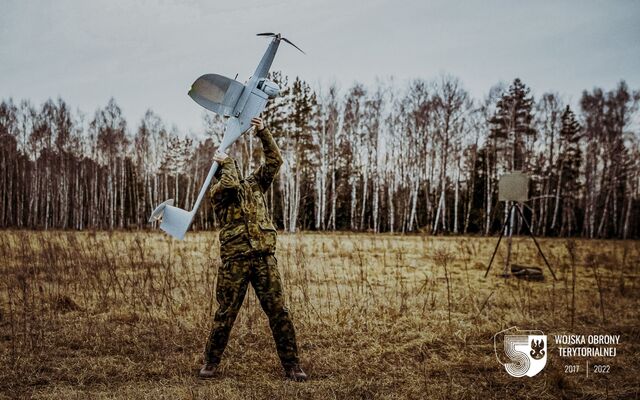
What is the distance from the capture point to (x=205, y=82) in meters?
3.44

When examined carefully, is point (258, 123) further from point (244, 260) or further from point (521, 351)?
point (521, 351)

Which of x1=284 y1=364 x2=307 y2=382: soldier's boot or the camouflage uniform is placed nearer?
the camouflage uniform

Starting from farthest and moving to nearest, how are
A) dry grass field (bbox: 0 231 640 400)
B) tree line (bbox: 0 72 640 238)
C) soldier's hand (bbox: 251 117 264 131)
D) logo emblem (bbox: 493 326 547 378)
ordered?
tree line (bbox: 0 72 640 238), logo emblem (bbox: 493 326 547 378), dry grass field (bbox: 0 231 640 400), soldier's hand (bbox: 251 117 264 131)

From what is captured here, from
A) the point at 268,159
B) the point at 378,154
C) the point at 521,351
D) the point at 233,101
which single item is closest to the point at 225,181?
the point at 268,159

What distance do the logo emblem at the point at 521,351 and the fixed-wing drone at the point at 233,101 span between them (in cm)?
334

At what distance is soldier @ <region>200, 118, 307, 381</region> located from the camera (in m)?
3.60

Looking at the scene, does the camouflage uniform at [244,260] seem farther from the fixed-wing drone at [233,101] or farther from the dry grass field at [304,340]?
the dry grass field at [304,340]

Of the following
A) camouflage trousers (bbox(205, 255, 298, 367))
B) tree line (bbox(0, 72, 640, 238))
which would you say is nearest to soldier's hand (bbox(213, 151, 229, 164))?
camouflage trousers (bbox(205, 255, 298, 367))

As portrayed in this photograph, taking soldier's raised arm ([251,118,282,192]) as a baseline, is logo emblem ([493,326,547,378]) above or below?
below

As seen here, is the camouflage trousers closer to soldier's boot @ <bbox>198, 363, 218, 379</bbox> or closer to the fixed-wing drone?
soldier's boot @ <bbox>198, 363, 218, 379</bbox>

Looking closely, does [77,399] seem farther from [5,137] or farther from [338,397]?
[5,137]

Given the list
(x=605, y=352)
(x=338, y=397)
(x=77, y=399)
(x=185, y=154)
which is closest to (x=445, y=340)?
(x=605, y=352)

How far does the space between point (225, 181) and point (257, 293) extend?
97 centimetres

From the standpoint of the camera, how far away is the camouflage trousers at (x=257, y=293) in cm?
362
